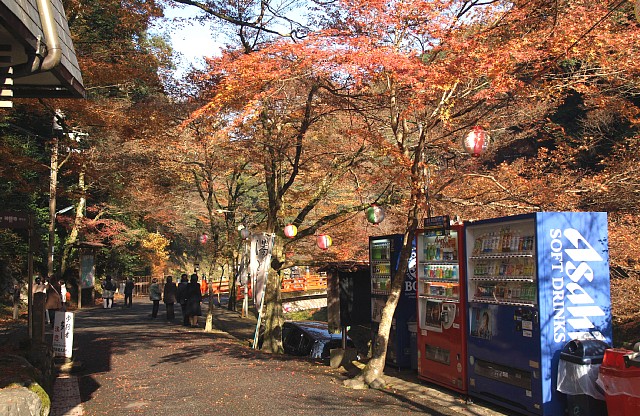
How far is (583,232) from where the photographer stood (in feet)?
24.6

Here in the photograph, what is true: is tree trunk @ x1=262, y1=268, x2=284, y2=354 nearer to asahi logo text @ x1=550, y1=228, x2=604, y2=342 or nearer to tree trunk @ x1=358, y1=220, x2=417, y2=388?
tree trunk @ x1=358, y1=220, x2=417, y2=388

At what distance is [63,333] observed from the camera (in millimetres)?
11266

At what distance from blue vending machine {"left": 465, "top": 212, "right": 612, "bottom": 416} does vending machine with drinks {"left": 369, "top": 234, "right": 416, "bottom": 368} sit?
9.21 feet

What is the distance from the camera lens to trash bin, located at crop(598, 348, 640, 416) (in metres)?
5.95

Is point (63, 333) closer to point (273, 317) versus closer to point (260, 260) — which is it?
point (260, 260)

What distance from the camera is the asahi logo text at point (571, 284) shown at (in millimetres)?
7255

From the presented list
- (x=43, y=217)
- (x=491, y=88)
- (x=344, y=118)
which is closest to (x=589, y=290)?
(x=491, y=88)


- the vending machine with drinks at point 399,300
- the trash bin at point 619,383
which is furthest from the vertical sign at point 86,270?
the trash bin at point 619,383

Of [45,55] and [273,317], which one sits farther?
[273,317]

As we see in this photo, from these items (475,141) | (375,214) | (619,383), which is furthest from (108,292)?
(619,383)

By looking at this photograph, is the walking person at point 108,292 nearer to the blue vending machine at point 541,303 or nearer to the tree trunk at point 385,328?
the tree trunk at point 385,328

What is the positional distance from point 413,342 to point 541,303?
13.7ft

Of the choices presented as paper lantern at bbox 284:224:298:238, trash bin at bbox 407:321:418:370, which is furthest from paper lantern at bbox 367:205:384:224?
paper lantern at bbox 284:224:298:238

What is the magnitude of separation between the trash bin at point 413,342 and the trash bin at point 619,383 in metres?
4.58
